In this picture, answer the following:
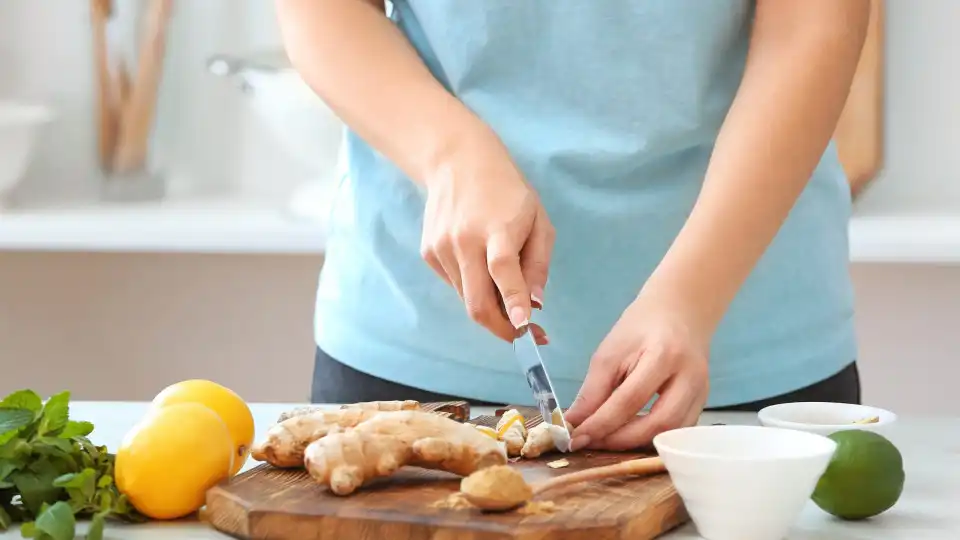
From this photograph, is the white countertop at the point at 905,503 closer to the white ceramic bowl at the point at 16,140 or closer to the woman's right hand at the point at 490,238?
the woman's right hand at the point at 490,238

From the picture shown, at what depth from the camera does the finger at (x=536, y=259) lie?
Result: 0.88 metres

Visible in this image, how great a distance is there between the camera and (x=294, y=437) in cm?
79

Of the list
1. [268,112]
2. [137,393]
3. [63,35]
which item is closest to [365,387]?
[268,112]

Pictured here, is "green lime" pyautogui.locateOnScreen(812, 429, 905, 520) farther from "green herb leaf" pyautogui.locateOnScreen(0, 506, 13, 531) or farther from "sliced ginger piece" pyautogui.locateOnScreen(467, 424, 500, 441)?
"green herb leaf" pyautogui.locateOnScreen(0, 506, 13, 531)

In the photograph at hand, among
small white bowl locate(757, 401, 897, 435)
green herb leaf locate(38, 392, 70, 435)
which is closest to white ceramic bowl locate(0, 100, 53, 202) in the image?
green herb leaf locate(38, 392, 70, 435)

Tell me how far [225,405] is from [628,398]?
270mm

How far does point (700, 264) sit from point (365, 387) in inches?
14.0

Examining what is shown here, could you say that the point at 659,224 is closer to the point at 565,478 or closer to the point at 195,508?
the point at 565,478

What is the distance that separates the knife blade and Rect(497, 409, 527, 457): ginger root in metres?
0.02

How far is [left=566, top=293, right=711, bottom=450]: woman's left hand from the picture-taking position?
0.85 m

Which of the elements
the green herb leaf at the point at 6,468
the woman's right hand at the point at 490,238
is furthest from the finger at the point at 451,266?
the green herb leaf at the point at 6,468

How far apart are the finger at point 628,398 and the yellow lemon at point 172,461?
0.25 m

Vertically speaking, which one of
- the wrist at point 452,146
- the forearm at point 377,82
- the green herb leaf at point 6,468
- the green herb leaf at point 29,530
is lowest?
the green herb leaf at point 29,530

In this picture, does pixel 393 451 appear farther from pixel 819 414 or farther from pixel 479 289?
pixel 819 414
